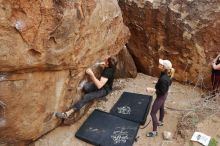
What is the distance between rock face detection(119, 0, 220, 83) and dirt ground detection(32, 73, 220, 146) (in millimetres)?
691

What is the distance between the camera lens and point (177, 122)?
21.6ft

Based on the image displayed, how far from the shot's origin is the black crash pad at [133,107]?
676 centimetres

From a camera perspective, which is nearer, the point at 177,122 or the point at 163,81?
the point at 163,81

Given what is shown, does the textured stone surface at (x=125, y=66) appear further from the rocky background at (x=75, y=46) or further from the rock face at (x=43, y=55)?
the rock face at (x=43, y=55)

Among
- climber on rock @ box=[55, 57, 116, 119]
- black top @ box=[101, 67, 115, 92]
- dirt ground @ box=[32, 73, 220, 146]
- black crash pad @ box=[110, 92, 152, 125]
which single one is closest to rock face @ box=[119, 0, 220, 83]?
dirt ground @ box=[32, 73, 220, 146]

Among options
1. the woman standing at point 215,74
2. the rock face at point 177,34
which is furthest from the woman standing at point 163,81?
the rock face at point 177,34

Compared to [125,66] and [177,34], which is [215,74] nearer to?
[177,34]

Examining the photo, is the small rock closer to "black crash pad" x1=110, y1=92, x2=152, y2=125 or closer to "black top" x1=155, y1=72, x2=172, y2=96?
"black crash pad" x1=110, y1=92, x2=152, y2=125

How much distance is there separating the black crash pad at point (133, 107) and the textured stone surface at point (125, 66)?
763mm

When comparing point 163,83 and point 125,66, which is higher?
point 163,83

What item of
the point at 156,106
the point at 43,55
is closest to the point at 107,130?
the point at 156,106

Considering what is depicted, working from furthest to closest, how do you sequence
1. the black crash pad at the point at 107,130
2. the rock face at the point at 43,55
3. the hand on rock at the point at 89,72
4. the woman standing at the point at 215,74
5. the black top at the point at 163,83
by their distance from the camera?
the woman standing at the point at 215,74, the hand on rock at the point at 89,72, the black crash pad at the point at 107,130, the black top at the point at 163,83, the rock face at the point at 43,55

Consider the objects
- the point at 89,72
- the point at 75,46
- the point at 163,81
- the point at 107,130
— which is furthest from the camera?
the point at 89,72

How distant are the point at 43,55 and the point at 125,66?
10.5 ft
